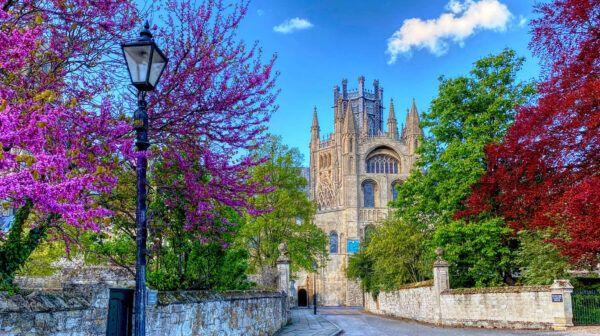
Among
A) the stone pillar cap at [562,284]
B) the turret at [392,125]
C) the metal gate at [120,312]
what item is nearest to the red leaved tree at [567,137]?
the stone pillar cap at [562,284]

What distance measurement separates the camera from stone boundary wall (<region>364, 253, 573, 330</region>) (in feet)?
58.0

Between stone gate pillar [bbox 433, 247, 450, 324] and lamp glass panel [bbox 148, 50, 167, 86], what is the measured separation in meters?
20.8

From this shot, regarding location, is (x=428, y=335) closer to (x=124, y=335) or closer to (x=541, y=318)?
(x=541, y=318)

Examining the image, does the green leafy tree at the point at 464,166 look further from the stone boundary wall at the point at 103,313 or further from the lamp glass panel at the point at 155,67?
the lamp glass panel at the point at 155,67

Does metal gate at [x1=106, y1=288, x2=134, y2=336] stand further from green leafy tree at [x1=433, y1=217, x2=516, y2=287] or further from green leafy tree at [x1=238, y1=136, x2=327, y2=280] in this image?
green leafy tree at [x1=238, y1=136, x2=327, y2=280]

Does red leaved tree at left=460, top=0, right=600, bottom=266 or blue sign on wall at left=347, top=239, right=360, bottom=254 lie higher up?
red leaved tree at left=460, top=0, right=600, bottom=266

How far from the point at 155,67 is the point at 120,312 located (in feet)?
10.9

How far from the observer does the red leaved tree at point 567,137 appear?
13344 millimetres

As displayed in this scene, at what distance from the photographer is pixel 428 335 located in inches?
703

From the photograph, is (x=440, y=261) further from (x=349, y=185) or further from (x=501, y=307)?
(x=349, y=185)

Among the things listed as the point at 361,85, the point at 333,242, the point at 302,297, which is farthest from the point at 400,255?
the point at 361,85

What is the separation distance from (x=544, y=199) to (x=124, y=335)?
1433 centimetres

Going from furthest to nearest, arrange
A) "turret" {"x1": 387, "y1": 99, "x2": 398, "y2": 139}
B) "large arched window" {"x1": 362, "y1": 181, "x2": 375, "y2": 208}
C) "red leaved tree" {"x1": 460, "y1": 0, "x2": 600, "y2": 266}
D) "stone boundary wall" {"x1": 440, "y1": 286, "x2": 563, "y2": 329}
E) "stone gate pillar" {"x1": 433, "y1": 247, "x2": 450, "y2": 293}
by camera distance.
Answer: "turret" {"x1": 387, "y1": 99, "x2": 398, "y2": 139}
"large arched window" {"x1": 362, "y1": 181, "x2": 375, "y2": 208}
"stone gate pillar" {"x1": 433, "y1": 247, "x2": 450, "y2": 293}
"stone boundary wall" {"x1": 440, "y1": 286, "x2": 563, "y2": 329}
"red leaved tree" {"x1": 460, "y1": 0, "x2": 600, "y2": 266}

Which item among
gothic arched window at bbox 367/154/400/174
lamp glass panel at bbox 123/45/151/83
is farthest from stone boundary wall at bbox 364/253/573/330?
gothic arched window at bbox 367/154/400/174
